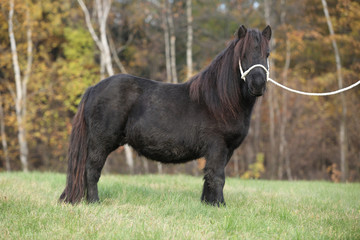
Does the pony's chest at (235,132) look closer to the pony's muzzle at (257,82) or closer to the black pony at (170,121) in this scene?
the black pony at (170,121)

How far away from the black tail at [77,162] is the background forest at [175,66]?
9.58 m

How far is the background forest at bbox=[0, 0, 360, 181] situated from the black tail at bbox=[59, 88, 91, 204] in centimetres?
958

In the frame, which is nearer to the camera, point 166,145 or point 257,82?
point 257,82

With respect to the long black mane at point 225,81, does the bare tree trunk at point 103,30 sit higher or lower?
higher

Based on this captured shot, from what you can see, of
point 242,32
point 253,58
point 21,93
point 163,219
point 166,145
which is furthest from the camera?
point 21,93

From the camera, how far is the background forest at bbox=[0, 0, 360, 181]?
16516mm

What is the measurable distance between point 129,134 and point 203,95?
1.17 m

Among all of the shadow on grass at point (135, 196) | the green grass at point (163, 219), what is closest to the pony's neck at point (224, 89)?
the green grass at point (163, 219)

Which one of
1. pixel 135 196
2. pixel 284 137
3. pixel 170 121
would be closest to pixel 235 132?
pixel 170 121

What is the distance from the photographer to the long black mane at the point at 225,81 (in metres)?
4.44

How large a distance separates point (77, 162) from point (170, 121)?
1423mm

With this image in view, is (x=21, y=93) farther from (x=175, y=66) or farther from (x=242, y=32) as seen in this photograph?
(x=242, y=32)

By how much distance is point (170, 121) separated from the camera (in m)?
4.78

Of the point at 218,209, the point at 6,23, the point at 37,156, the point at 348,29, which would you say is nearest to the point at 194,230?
the point at 218,209
